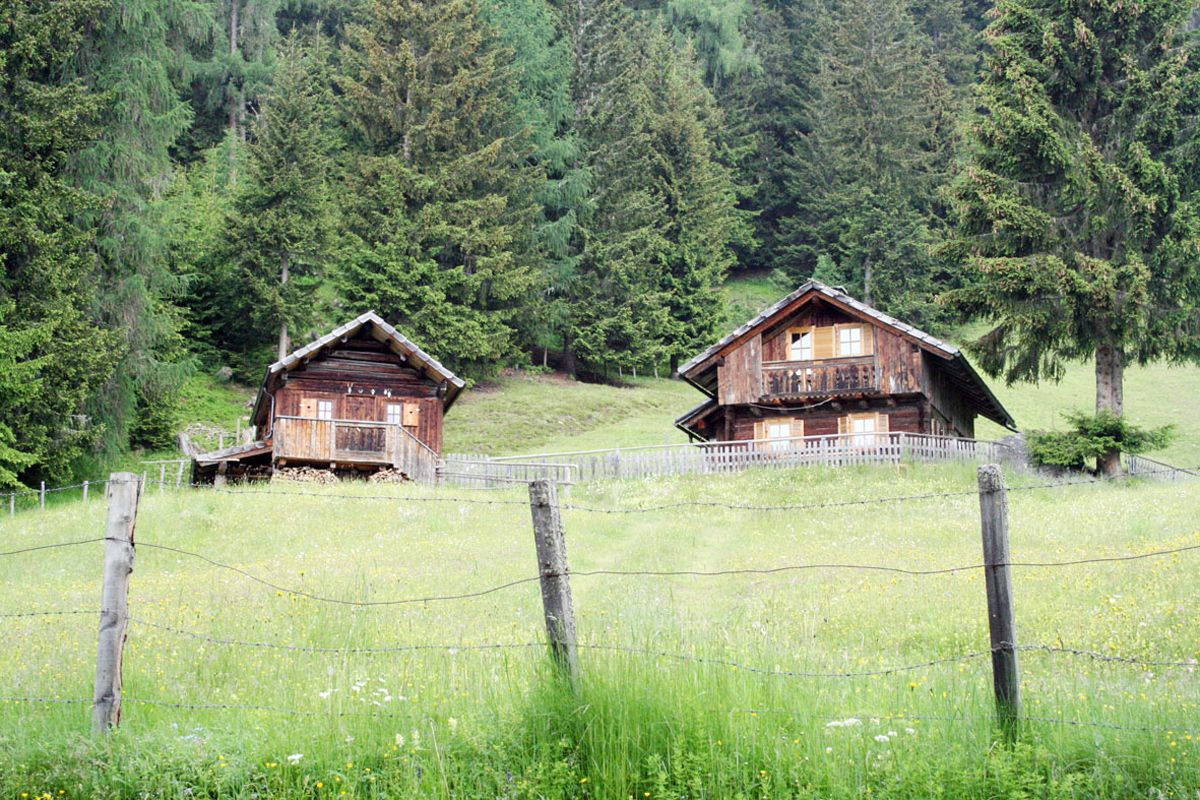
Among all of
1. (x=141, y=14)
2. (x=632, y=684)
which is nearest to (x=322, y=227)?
(x=141, y=14)

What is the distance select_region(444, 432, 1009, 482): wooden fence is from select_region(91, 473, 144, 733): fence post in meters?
27.0

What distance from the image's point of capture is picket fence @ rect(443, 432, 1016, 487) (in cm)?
3394

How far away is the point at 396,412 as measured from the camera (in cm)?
4019

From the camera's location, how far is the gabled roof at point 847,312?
3594cm

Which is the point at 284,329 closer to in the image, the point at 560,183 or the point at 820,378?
the point at 560,183

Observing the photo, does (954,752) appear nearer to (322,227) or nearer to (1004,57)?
(1004,57)

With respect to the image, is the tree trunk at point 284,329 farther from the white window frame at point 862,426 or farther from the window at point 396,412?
the white window frame at point 862,426

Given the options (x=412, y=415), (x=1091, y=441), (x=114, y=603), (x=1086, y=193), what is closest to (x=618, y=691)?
(x=114, y=603)

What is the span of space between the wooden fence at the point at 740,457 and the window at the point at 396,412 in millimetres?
3505

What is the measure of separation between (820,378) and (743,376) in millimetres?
2584

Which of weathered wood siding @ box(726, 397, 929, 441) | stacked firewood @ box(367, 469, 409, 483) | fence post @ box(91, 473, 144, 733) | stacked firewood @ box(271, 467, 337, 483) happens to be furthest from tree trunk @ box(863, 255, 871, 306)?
fence post @ box(91, 473, 144, 733)

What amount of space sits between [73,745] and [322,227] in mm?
50040

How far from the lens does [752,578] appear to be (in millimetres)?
19750

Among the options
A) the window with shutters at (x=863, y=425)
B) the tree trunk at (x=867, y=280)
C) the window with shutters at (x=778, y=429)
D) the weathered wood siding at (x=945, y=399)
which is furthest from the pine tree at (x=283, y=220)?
the tree trunk at (x=867, y=280)
